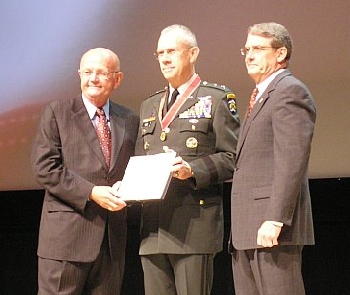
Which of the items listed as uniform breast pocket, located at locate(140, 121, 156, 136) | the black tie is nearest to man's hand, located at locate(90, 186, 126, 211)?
uniform breast pocket, located at locate(140, 121, 156, 136)

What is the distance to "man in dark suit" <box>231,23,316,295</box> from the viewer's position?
2289mm

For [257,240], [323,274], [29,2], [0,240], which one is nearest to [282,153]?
[257,240]

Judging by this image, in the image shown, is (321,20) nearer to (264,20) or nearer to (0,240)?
(264,20)

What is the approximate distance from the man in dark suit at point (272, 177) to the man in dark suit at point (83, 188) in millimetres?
576

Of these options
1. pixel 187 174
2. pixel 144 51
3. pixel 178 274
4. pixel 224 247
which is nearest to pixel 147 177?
pixel 187 174

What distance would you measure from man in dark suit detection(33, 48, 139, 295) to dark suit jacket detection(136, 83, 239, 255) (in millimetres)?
170

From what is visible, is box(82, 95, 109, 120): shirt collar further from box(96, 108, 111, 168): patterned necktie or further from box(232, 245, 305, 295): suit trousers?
box(232, 245, 305, 295): suit trousers

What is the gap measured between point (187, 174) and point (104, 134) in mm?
479

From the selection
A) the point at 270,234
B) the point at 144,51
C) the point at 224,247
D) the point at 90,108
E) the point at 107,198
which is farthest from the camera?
the point at 224,247

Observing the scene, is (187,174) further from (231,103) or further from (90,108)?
(90,108)

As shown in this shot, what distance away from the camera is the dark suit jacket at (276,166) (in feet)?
7.50

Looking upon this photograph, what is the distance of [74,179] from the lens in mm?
2791

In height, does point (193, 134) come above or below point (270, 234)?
above

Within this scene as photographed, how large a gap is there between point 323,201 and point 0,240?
2110 millimetres
